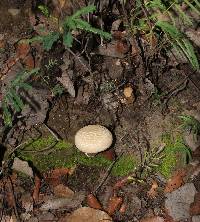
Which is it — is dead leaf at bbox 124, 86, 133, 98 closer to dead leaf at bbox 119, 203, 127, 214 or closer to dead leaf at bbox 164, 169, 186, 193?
dead leaf at bbox 164, 169, 186, 193

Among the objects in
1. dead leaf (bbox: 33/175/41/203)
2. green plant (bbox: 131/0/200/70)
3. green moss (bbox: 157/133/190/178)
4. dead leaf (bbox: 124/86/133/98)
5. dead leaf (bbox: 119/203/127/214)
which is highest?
green plant (bbox: 131/0/200/70)

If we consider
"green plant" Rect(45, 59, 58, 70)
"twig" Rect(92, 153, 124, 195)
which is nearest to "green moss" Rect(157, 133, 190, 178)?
"twig" Rect(92, 153, 124, 195)

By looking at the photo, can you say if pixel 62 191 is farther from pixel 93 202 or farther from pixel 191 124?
pixel 191 124

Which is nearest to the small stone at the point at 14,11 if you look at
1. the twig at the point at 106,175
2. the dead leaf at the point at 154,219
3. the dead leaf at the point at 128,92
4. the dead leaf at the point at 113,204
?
the dead leaf at the point at 128,92

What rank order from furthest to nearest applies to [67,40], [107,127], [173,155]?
[107,127], [173,155], [67,40]

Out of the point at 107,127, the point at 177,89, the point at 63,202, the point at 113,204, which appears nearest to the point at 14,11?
the point at 107,127
